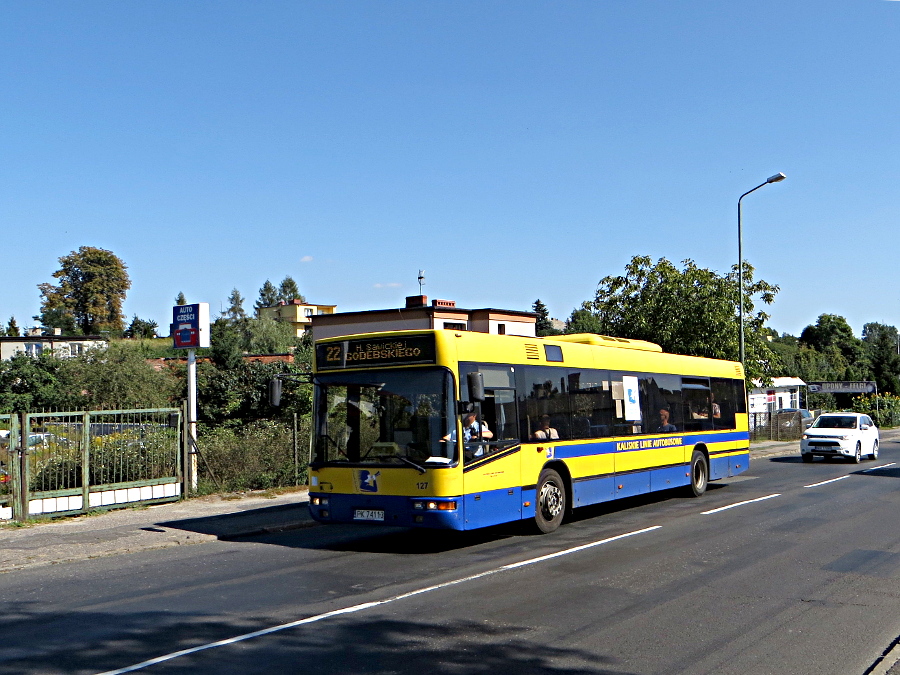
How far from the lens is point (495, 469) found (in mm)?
11594

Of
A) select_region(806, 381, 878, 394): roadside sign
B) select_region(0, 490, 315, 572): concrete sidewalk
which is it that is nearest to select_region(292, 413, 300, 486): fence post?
select_region(0, 490, 315, 572): concrete sidewalk

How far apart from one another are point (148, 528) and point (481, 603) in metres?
7.17

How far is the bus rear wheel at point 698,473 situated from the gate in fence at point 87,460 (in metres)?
10.6

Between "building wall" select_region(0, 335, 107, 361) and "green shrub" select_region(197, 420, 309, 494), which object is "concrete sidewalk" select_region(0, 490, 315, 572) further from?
"building wall" select_region(0, 335, 107, 361)

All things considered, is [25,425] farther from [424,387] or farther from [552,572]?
[552,572]

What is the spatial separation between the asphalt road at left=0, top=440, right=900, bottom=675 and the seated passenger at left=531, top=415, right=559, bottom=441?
146 cm

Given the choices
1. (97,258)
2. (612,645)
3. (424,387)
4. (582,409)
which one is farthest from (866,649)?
(97,258)

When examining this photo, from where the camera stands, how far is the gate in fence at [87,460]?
1374cm

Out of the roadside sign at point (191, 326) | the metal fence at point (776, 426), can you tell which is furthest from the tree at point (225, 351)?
the roadside sign at point (191, 326)

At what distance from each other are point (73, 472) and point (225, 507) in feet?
9.01

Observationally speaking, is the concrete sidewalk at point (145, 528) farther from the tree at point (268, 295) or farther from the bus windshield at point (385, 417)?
the tree at point (268, 295)

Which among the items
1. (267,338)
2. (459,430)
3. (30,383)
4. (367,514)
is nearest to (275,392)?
(367,514)

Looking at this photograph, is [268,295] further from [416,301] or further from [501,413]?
[501,413]

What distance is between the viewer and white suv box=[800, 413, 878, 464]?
3022cm
